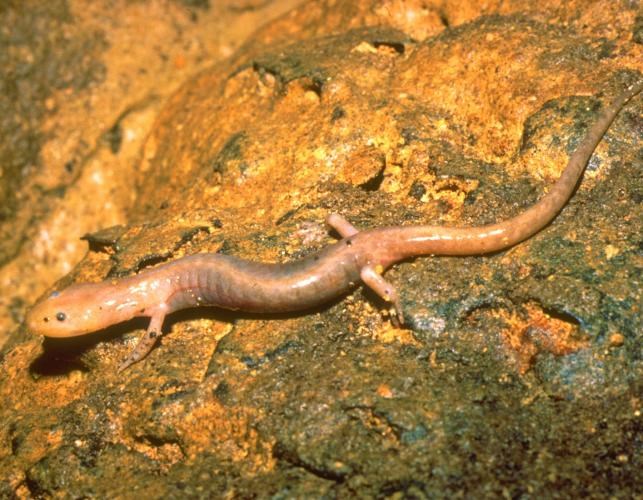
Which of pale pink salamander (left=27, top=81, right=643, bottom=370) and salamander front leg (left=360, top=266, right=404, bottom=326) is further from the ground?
pale pink salamander (left=27, top=81, right=643, bottom=370)

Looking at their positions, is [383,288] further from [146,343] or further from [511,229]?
[146,343]

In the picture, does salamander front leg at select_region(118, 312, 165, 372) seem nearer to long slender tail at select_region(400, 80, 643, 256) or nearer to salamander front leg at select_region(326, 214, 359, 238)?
salamander front leg at select_region(326, 214, 359, 238)

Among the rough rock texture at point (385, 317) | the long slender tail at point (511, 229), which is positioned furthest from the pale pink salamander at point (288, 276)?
the rough rock texture at point (385, 317)

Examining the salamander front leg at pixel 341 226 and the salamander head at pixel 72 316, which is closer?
the salamander front leg at pixel 341 226

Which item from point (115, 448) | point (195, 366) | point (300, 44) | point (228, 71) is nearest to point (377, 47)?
point (300, 44)

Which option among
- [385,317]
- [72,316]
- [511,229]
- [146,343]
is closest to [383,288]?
[385,317]

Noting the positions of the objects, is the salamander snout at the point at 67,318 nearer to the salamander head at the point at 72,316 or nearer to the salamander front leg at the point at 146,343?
the salamander head at the point at 72,316

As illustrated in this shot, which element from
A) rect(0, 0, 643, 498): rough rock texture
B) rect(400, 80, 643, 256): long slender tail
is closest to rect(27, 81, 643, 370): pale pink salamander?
rect(400, 80, 643, 256): long slender tail
